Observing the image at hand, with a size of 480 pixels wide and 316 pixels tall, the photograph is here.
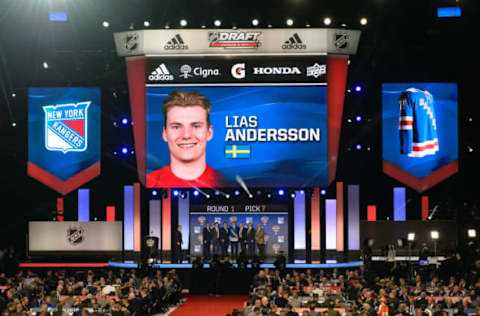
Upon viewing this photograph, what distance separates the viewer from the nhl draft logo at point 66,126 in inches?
1308

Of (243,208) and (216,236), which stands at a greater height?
(243,208)

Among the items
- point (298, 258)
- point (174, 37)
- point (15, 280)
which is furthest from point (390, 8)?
point (15, 280)

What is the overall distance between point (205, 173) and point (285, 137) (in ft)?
11.3

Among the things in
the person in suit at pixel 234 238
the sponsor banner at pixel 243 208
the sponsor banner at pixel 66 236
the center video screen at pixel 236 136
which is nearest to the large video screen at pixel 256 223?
the sponsor banner at pixel 243 208

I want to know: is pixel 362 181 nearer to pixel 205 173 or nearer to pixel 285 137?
pixel 285 137

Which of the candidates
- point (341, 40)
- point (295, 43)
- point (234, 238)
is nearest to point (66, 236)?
point (234, 238)

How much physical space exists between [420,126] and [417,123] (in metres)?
0.18

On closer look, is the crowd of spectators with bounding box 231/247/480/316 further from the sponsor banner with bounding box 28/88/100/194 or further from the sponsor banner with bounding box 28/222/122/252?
the sponsor banner with bounding box 28/88/100/194

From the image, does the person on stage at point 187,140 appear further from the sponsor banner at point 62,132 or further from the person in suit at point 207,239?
the sponsor banner at point 62,132

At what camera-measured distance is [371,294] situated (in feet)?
73.8

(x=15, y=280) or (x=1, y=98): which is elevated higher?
(x=1, y=98)

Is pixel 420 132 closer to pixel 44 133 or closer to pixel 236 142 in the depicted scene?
pixel 236 142

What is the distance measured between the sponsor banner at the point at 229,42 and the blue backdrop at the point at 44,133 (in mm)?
4019

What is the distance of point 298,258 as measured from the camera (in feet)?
113
